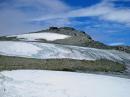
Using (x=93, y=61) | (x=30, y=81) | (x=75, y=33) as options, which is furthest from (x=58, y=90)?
(x=75, y=33)

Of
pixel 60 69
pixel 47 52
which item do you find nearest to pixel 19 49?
pixel 47 52

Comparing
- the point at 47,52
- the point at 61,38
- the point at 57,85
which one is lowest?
the point at 57,85

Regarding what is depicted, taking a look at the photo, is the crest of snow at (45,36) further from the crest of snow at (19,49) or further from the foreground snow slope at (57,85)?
the foreground snow slope at (57,85)

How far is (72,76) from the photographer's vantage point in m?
12.6

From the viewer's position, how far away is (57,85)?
11.0 m

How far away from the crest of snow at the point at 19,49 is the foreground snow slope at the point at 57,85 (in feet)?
17.8

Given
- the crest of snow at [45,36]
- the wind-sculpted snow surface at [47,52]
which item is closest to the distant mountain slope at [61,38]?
the crest of snow at [45,36]

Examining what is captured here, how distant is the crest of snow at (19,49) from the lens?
1816 centimetres

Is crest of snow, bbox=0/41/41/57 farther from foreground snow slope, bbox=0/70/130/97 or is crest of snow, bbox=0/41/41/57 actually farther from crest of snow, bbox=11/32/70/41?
crest of snow, bbox=11/32/70/41

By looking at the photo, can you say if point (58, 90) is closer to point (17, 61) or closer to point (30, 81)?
point (30, 81)

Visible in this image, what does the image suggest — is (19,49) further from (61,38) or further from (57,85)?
(61,38)

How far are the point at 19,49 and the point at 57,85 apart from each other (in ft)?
25.8

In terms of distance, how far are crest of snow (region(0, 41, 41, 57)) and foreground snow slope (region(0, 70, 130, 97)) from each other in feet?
17.8

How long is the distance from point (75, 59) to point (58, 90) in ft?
26.7
